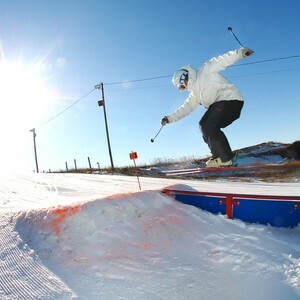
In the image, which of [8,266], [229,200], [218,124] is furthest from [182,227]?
[8,266]

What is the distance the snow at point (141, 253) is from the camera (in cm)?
265

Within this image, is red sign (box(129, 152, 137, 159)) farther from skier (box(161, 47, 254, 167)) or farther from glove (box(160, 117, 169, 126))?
skier (box(161, 47, 254, 167))

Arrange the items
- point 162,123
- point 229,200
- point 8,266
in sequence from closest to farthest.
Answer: point 8,266 < point 229,200 < point 162,123

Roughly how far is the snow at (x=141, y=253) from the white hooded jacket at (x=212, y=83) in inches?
57.7

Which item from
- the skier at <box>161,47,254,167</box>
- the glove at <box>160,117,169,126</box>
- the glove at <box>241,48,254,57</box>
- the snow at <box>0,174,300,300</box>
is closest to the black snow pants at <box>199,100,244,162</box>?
the skier at <box>161,47,254,167</box>

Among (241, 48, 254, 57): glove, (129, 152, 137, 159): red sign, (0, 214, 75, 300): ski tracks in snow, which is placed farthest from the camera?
(129, 152, 137, 159): red sign

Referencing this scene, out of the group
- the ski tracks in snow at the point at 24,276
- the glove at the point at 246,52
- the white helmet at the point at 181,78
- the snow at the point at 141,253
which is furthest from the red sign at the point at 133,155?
the glove at the point at 246,52

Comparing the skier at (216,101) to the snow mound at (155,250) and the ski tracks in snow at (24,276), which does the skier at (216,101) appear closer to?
the snow mound at (155,250)

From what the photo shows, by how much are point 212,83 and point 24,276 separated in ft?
9.09

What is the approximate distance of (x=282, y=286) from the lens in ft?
8.86

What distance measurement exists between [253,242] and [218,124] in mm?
1330

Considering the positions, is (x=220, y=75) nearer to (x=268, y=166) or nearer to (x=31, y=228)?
(x=268, y=166)

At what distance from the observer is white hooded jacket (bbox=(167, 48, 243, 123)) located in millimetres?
3762

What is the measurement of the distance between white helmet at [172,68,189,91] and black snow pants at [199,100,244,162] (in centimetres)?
47
